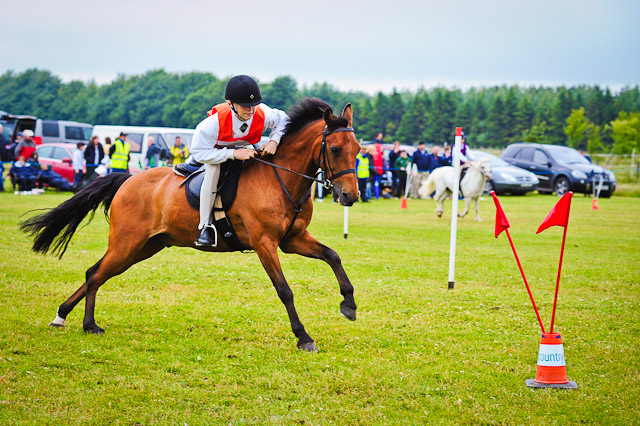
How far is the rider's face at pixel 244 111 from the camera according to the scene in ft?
21.6

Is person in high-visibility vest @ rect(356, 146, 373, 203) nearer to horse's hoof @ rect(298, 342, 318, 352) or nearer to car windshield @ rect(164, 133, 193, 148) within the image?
car windshield @ rect(164, 133, 193, 148)

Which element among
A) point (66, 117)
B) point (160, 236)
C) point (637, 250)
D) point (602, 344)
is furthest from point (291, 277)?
point (66, 117)

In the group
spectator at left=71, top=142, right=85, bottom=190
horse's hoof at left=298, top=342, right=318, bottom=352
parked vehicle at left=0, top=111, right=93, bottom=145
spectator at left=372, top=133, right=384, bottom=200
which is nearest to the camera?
horse's hoof at left=298, top=342, right=318, bottom=352

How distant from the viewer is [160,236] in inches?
293

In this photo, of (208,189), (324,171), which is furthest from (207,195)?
(324,171)

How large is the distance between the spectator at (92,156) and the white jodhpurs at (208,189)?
1986 centimetres

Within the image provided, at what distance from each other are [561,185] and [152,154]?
19936 mm

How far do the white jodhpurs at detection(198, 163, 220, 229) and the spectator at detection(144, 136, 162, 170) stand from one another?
19.2 m

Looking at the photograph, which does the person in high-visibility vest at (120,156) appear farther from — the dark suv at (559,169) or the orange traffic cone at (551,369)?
the dark suv at (559,169)

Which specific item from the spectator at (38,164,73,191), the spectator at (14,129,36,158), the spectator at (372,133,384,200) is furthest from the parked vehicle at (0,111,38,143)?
the spectator at (372,133,384,200)

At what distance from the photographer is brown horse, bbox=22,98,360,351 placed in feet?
21.4

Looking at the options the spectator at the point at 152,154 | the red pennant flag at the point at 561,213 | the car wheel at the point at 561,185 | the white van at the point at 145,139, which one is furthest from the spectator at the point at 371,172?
the red pennant flag at the point at 561,213

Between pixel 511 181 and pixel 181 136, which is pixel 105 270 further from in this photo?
pixel 511 181

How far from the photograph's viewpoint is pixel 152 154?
2544cm
